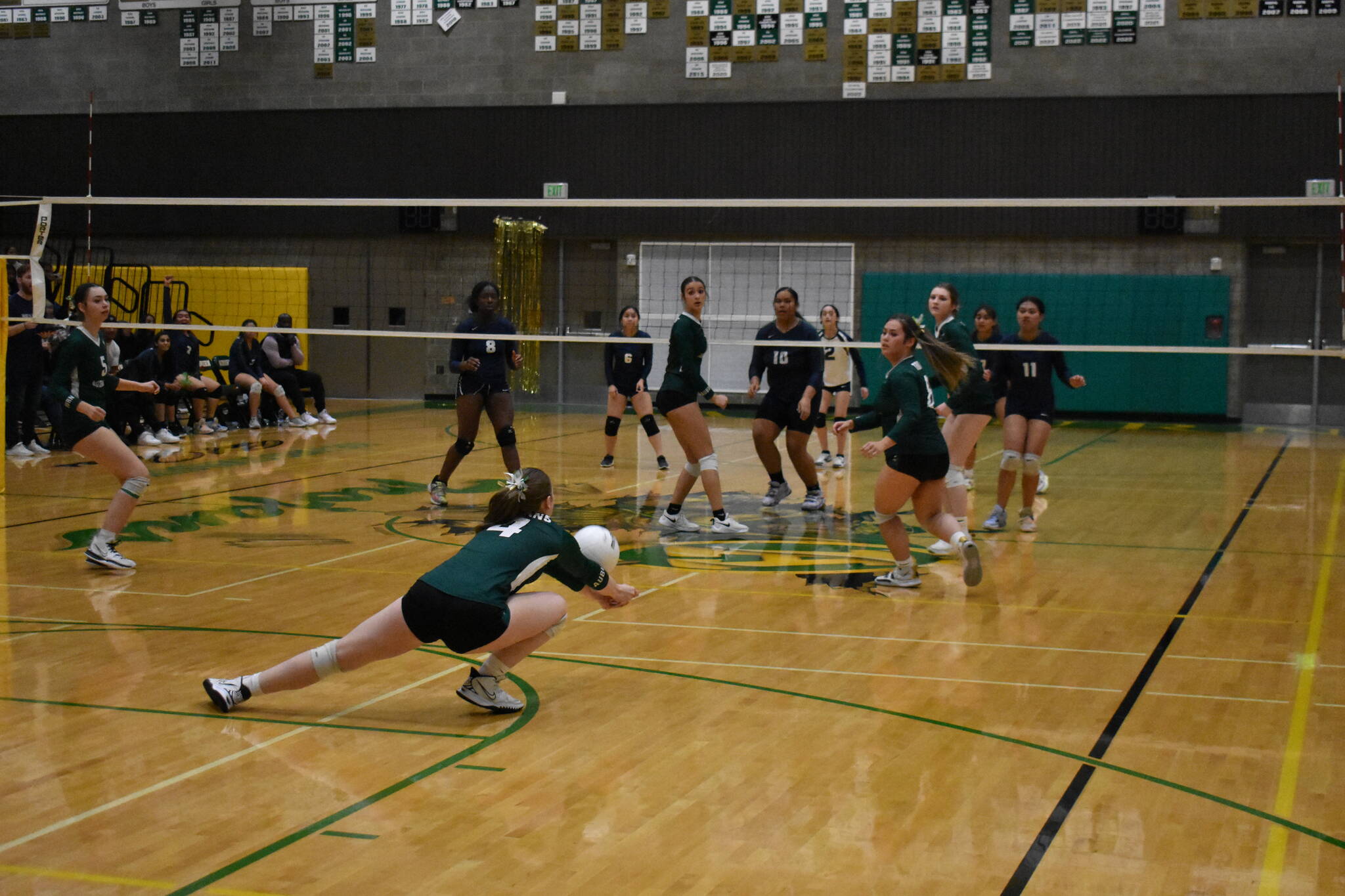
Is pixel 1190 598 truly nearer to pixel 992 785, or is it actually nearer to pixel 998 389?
pixel 998 389

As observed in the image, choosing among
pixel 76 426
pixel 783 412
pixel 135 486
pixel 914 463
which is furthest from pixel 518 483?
pixel 783 412

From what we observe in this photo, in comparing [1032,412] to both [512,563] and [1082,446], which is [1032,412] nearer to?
[512,563]

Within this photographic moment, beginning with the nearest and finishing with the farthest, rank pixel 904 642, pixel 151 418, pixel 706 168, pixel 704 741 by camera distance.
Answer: pixel 704 741, pixel 904 642, pixel 151 418, pixel 706 168

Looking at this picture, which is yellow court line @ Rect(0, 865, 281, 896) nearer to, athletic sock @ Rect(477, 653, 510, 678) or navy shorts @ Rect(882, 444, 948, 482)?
athletic sock @ Rect(477, 653, 510, 678)

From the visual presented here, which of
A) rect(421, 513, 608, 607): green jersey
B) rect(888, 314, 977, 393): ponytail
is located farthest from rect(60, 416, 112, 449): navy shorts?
rect(888, 314, 977, 393): ponytail

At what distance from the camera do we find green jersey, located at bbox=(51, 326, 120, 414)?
27.1 ft

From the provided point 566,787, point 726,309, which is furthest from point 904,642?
point 726,309

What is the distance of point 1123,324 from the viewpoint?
20750 mm

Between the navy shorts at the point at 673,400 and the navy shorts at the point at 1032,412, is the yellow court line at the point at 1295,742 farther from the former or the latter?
the navy shorts at the point at 673,400

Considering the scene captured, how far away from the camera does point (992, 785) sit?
4.56 metres

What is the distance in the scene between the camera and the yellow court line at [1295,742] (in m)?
3.84

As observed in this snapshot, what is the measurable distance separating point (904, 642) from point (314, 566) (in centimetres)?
375

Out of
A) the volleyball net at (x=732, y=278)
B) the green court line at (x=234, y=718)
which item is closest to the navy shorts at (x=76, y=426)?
the green court line at (x=234, y=718)

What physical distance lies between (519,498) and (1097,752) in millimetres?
2290
